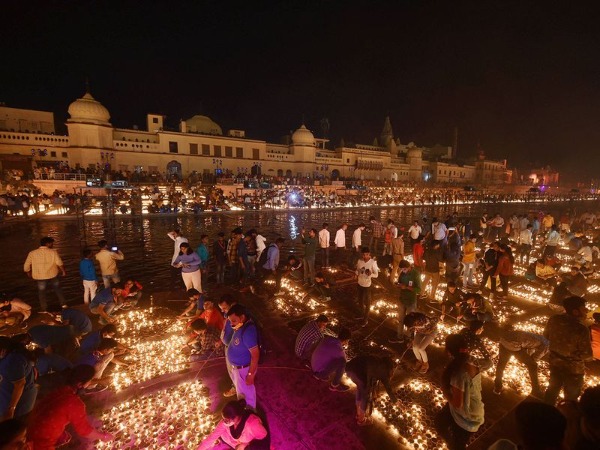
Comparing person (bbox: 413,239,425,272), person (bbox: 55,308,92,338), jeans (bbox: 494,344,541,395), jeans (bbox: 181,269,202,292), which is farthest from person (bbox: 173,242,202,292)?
jeans (bbox: 494,344,541,395)

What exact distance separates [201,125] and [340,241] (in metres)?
45.4

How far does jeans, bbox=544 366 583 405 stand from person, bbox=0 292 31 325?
967cm

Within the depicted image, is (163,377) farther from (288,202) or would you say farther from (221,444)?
(288,202)

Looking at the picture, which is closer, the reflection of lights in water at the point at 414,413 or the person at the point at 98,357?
the reflection of lights in water at the point at 414,413

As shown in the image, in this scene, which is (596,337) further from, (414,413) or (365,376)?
(365,376)

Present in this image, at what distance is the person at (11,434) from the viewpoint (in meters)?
2.45

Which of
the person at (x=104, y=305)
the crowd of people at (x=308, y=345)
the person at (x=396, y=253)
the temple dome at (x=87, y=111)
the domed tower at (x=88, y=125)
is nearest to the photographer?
the crowd of people at (x=308, y=345)

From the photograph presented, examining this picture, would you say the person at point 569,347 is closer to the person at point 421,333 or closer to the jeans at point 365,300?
the person at point 421,333

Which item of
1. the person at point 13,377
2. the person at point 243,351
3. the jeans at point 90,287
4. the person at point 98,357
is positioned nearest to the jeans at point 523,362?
the person at point 243,351

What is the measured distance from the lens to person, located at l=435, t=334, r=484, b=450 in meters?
3.18

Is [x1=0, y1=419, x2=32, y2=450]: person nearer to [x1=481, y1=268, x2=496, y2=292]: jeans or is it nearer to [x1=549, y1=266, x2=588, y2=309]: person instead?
[x1=549, y1=266, x2=588, y2=309]: person

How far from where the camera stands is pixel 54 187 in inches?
1156

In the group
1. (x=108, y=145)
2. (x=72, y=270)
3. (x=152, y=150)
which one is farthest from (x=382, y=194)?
(x=72, y=270)

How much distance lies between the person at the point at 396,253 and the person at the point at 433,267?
1.03 metres
